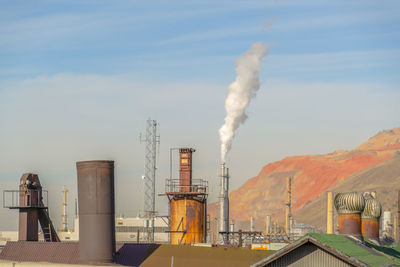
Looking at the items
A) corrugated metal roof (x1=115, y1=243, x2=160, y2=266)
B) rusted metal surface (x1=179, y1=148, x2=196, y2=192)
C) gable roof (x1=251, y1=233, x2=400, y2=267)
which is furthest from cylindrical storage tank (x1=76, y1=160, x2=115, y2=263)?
gable roof (x1=251, y1=233, x2=400, y2=267)

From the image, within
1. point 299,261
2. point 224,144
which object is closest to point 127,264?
point 299,261

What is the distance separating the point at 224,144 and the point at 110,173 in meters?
36.9

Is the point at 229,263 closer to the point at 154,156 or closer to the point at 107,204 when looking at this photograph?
the point at 107,204

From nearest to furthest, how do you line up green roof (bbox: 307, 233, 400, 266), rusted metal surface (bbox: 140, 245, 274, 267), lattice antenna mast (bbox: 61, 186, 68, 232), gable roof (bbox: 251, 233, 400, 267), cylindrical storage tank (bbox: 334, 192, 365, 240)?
gable roof (bbox: 251, 233, 400, 267), green roof (bbox: 307, 233, 400, 266), cylindrical storage tank (bbox: 334, 192, 365, 240), rusted metal surface (bbox: 140, 245, 274, 267), lattice antenna mast (bbox: 61, 186, 68, 232)

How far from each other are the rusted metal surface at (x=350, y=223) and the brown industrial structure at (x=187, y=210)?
13.9 metres

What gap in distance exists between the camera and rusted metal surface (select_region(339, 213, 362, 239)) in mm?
49094

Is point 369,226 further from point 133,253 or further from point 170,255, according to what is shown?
point 133,253

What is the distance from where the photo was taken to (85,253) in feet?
160

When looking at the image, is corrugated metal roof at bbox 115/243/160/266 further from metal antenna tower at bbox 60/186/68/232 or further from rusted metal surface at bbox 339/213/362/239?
metal antenna tower at bbox 60/186/68/232

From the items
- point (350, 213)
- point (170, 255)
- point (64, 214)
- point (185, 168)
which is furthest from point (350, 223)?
point (64, 214)

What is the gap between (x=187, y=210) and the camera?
60.9 metres

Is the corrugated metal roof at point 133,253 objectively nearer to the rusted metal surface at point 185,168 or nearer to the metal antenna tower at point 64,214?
the rusted metal surface at point 185,168

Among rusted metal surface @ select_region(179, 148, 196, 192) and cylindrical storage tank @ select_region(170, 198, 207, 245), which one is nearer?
cylindrical storage tank @ select_region(170, 198, 207, 245)

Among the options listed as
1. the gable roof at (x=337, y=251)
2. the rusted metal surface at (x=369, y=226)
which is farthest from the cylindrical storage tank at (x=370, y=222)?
the gable roof at (x=337, y=251)
